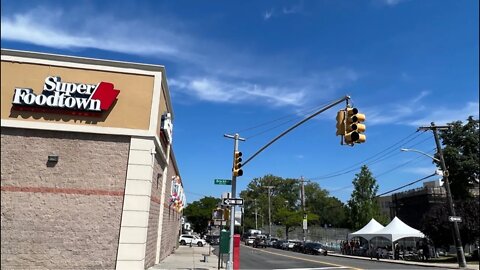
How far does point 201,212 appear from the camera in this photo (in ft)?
342

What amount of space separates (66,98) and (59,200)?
3.68 meters

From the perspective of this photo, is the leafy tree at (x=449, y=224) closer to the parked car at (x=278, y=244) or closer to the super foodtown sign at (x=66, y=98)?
the parked car at (x=278, y=244)

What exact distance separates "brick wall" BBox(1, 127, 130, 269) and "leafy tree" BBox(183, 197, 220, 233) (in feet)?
288

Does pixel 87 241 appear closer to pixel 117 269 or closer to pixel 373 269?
pixel 117 269

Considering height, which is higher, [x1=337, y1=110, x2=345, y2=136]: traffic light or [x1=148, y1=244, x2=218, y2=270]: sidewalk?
[x1=337, y1=110, x2=345, y2=136]: traffic light

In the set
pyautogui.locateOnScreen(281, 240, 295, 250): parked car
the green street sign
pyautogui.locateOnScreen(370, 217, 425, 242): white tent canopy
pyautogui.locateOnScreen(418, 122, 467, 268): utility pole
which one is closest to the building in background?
pyautogui.locateOnScreen(281, 240, 295, 250): parked car

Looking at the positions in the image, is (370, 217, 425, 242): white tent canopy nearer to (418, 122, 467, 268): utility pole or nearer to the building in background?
(418, 122, 467, 268): utility pole

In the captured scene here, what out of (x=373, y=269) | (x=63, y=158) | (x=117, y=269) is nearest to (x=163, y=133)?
(x=63, y=158)

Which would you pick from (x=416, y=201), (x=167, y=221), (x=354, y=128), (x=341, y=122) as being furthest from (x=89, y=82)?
(x=416, y=201)

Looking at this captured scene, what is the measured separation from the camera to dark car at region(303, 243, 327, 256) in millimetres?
44906

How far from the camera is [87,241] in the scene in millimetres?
15188

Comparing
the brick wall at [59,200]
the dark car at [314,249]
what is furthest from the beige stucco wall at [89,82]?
the dark car at [314,249]

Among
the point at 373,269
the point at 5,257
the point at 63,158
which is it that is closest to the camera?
the point at 5,257

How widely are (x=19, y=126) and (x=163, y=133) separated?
20.7 feet
